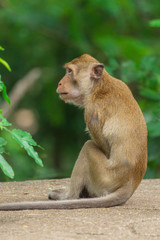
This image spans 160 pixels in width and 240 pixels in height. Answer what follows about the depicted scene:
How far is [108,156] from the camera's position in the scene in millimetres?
7020

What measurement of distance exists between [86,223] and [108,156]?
1.48 m

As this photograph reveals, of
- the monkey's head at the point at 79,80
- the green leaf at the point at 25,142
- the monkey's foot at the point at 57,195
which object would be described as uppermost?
the monkey's head at the point at 79,80

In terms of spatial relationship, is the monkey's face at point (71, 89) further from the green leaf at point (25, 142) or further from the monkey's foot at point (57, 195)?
the green leaf at point (25, 142)

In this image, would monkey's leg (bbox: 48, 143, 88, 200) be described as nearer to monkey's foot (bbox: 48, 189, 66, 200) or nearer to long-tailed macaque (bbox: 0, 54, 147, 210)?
long-tailed macaque (bbox: 0, 54, 147, 210)

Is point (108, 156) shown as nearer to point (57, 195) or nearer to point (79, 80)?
point (57, 195)

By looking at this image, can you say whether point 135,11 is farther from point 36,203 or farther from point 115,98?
point 36,203

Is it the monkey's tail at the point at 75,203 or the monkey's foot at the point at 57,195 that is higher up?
the monkey's tail at the point at 75,203

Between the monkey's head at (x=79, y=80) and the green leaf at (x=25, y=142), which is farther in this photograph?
the monkey's head at (x=79, y=80)

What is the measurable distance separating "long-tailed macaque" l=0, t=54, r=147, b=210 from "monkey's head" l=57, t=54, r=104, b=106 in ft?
0.79

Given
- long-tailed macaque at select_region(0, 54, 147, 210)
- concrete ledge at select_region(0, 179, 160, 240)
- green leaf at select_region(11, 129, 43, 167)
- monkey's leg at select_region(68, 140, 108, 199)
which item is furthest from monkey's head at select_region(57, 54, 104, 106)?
green leaf at select_region(11, 129, 43, 167)

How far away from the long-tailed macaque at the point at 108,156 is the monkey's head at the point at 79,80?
0.79 feet

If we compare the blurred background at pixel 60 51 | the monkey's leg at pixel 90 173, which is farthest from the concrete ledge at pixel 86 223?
the blurred background at pixel 60 51

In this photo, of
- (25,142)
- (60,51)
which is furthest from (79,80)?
(60,51)

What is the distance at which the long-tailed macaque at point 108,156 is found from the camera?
22.3 feet
